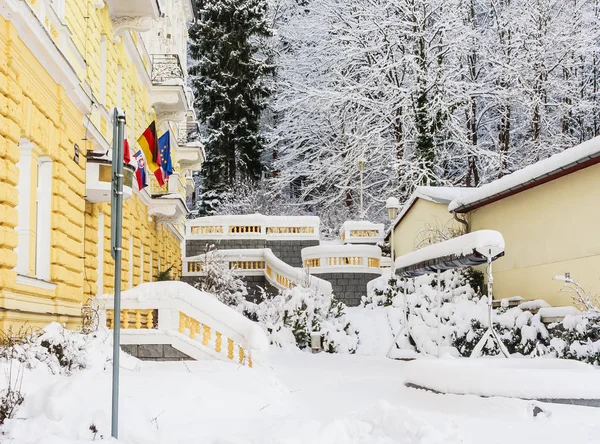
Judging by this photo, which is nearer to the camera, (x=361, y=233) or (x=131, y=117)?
(x=131, y=117)

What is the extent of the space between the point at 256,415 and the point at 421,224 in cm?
1854

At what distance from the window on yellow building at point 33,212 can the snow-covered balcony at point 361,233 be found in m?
22.4

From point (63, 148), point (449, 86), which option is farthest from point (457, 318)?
point (449, 86)

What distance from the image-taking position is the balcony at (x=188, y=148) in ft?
112

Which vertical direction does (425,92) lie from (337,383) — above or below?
above

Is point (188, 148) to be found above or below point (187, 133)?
below

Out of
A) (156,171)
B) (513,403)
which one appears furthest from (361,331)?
(513,403)

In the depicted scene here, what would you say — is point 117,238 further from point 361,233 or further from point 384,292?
point 361,233

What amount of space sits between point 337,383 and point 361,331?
8405mm

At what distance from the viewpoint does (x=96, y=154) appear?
16.0m

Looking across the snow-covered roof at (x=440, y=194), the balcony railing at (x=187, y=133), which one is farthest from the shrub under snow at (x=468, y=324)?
the balcony railing at (x=187, y=133)

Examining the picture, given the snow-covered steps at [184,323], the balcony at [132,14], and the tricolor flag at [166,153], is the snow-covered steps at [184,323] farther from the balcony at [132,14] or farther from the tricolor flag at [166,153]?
the balcony at [132,14]

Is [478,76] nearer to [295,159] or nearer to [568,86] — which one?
[568,86]

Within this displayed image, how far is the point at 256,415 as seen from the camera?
9188 mm
